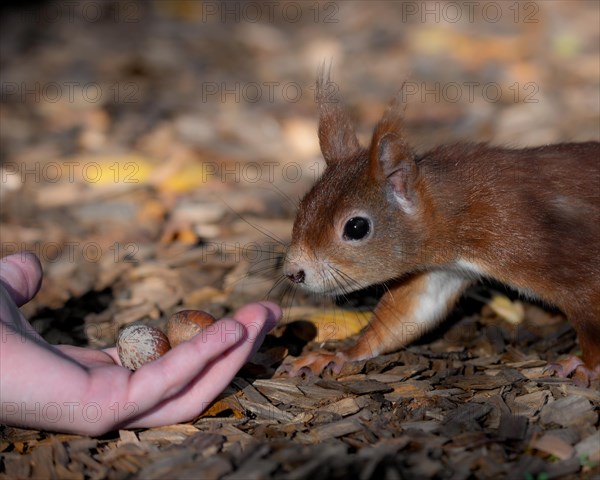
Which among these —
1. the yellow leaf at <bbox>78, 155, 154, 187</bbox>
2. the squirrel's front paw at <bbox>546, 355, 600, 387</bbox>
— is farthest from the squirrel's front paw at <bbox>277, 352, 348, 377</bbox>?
the yellow leaf at <bbox>78, 155, 154, 187</bbox>

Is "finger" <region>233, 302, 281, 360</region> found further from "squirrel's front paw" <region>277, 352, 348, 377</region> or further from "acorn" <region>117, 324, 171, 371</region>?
"squirrel's front paw" <region>277, 352, 348, 377</region>

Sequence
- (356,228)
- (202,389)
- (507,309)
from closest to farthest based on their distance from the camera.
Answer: (202,389) → (356,228) → (507,309)

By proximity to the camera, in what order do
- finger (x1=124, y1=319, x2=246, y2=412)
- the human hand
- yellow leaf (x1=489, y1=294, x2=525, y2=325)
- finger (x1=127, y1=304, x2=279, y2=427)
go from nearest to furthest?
the human hand, finger (x1=124, y1=319, x2=246, y2=412), finger (x1=127, y1=304, x2=279, y2=427), yellow leaf (x1=489, y1=294, x2=525, y2=325)

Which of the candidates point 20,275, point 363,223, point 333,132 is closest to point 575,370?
point 363,223

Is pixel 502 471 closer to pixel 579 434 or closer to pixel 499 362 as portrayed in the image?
pixel 579 434

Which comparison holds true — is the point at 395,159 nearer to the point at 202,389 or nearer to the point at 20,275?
the point at 202,389

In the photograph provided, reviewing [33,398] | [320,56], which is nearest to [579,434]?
[33,398]
